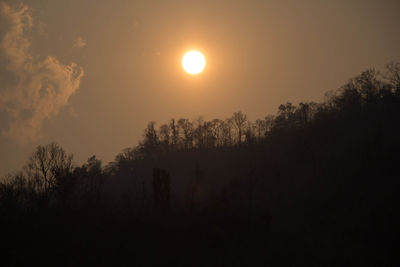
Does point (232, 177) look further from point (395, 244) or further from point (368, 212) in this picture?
point (395, 244)

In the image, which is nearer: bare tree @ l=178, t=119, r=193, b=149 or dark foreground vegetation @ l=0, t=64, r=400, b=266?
dark foreground vegetation @ l=0, t=64, r=400, b=266

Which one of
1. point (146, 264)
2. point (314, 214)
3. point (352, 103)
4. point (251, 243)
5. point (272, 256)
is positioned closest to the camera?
point (146, 264)

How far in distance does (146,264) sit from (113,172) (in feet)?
233

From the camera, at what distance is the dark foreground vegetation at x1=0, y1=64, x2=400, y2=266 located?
51062 millimetres

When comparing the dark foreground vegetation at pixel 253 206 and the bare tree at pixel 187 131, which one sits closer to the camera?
the dark foreground vegetation at pixel 253 206

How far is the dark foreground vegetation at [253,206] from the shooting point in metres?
51.1

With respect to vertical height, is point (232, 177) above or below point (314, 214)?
above

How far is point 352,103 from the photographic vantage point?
9238cm

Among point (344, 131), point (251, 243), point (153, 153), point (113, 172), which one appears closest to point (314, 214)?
point (251, 243)

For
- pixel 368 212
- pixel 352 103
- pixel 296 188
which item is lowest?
pixel 368 212

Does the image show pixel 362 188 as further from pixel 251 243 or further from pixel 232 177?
pixel 232 177

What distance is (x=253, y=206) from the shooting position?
7162 cm

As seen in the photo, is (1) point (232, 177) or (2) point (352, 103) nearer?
(1) point (232, 177)

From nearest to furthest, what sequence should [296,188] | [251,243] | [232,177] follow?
[251,243] → [296,188] → [232,177]
